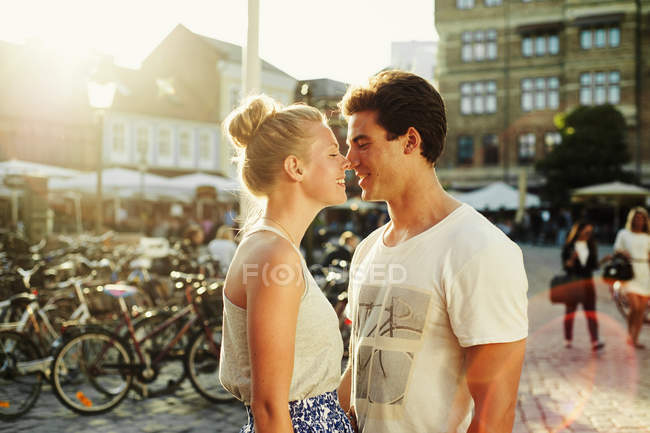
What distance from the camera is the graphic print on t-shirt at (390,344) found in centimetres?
188

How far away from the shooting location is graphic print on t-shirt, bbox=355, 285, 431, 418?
1885mm

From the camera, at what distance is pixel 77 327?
20.3 ft


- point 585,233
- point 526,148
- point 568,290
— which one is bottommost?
point 568,290

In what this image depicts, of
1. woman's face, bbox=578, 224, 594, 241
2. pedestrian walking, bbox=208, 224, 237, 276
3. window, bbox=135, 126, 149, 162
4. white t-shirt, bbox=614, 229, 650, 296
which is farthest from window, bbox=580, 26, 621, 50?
pedestrian walking, bbox=208, 224, 237, 276

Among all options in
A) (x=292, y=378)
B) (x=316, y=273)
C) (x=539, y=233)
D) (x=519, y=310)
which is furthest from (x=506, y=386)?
(x=539, y=233)

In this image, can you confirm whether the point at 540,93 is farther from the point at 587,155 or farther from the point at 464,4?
the point at 587,155

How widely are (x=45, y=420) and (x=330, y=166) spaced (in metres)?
4.84

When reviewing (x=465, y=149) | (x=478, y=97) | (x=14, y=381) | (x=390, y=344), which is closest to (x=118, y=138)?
(x=465, y=149)

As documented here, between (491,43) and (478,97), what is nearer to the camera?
(491,43)

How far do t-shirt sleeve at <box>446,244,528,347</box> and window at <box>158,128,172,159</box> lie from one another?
3870 cm

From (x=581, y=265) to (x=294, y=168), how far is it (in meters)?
7.73

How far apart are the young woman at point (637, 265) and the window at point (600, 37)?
3427 centimetres

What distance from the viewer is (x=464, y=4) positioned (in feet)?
145

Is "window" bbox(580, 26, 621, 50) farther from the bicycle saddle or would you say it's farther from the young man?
the young man
